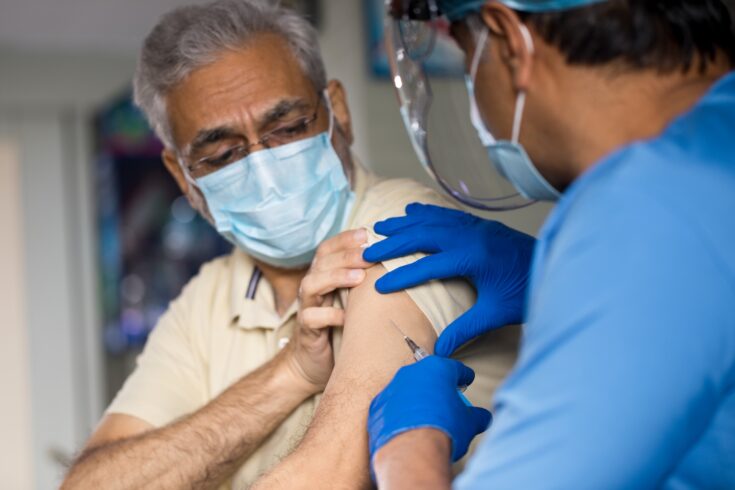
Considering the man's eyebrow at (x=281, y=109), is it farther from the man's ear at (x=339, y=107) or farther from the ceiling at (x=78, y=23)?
the ceiling at (x=78, y=23)

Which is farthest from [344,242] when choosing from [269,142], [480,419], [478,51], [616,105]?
[616,105]

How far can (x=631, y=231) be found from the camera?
2.73ft

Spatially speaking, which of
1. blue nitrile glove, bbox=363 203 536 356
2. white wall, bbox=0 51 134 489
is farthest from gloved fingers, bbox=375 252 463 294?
white wall, bbox=0 51 134 489

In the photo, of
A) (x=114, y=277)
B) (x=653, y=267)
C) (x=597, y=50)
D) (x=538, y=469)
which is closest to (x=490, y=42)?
(x=597, y=50)

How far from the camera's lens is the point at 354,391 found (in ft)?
4.31

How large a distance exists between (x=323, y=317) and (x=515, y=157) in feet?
1.78

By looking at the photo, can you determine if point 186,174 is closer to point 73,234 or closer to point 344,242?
point 344,242

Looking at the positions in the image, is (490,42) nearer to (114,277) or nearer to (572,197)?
(572,197)

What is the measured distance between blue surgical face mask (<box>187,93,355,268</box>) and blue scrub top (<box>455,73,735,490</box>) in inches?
33.9

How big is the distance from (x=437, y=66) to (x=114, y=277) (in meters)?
4.56

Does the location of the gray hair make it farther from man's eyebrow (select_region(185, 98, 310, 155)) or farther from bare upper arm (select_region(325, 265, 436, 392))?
bare upper arm (select_region(325, 265, 436, 392))

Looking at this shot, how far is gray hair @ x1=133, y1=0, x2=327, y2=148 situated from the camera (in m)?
1.73

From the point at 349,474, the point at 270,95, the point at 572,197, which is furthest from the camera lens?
the point at 270,95

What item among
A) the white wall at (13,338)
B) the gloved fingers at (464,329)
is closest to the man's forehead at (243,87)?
the gloved fingers at (464,329)
